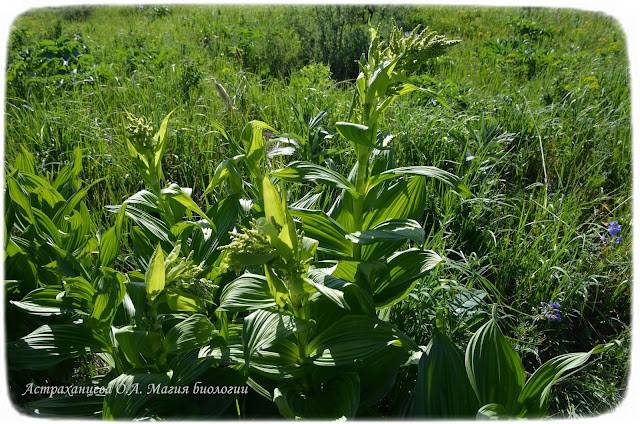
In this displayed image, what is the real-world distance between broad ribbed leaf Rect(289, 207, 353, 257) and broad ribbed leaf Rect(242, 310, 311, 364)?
29 cm

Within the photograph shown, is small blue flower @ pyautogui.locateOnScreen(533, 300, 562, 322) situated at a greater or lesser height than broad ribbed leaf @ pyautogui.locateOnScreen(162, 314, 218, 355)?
lesser

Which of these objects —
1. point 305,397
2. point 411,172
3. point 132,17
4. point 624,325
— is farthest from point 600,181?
point 132,17

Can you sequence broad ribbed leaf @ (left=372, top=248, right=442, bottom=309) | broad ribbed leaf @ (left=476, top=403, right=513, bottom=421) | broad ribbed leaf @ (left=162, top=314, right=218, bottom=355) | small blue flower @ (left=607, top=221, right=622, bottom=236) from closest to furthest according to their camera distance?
broad ribbed leaf @ (left=476, top=403, right=513, bottom=421) → broad ribbed leaf @ (left=162, top=314, right=218, bottom=355) → broad ribbed leaf @ (left=372, top=248, right=442, bottom=309) → small blue flower @ (left=607, top=221, right=622, bottom=236)

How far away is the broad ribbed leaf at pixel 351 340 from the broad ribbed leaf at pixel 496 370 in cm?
27

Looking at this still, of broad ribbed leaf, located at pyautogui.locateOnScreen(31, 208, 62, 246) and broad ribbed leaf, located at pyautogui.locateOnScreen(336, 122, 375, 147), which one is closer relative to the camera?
broad ribbed leaf, located at pyautogui.locateOnScreen(336, 122, 375, 147)

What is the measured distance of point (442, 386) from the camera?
154cm

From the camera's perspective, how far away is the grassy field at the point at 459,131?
214cm

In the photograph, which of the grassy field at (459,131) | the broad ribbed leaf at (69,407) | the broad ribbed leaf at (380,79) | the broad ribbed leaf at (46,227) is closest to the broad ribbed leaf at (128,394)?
the broad ribbed leaf at (69,407)

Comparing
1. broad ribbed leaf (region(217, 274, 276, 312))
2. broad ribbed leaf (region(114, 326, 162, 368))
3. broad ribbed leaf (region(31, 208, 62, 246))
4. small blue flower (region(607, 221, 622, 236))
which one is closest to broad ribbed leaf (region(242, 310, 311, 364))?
broad ribbed leaf (region(217, 274, 276, 312))

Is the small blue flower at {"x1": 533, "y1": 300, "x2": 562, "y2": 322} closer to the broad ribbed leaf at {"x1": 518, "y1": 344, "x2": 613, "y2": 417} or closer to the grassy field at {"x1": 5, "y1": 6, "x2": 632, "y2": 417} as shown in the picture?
the grassy field at {"x1": 5, "y1": 6, "x2": 632, "y2": 417}

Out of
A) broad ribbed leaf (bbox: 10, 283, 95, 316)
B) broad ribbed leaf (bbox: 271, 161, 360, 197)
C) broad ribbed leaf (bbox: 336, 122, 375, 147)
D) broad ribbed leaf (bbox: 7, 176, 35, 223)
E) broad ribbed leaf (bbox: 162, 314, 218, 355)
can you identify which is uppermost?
broad ribbed leaf (bbox: 336, 122, 375, 147)

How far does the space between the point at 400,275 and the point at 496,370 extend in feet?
1.38

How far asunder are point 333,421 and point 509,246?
57.0 inches

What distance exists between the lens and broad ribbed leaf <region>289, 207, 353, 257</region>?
1552 millimetres
